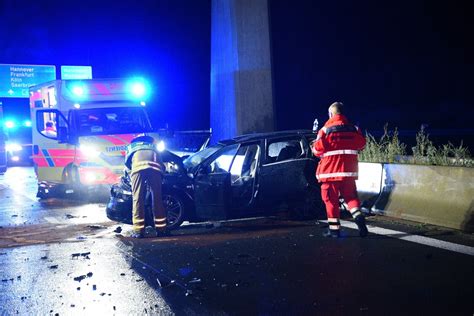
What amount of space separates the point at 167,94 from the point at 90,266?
43852 mm

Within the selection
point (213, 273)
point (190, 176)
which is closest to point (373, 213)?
point (190, 176)

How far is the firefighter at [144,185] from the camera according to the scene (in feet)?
25.1

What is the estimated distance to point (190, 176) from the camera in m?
8.04

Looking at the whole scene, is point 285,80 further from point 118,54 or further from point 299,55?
point 118,54

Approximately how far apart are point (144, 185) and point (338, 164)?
113 inches

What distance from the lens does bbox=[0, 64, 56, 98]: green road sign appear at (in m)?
34.8

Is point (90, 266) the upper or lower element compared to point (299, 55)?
lower

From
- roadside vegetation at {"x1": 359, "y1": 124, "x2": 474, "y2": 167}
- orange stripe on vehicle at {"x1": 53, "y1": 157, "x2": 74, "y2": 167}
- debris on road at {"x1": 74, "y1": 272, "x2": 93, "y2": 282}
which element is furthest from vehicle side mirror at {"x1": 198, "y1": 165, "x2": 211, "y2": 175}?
orange stripe on vehicle at {"x1": 53, "y1": 157, "x2": 74, "y2": 167}

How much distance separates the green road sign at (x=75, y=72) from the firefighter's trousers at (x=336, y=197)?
31228 millimetres

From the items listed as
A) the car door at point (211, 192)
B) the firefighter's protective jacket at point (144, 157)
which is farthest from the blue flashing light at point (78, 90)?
the car door at point (211, 192)

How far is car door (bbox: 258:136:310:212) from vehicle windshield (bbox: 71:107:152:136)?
16.9ft

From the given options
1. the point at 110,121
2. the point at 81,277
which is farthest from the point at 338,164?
the point at 110,121

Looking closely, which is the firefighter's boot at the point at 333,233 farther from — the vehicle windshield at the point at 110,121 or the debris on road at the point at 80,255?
the vehicle windshield at the point at 110,121

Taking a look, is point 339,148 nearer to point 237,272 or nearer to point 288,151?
point 288,151
